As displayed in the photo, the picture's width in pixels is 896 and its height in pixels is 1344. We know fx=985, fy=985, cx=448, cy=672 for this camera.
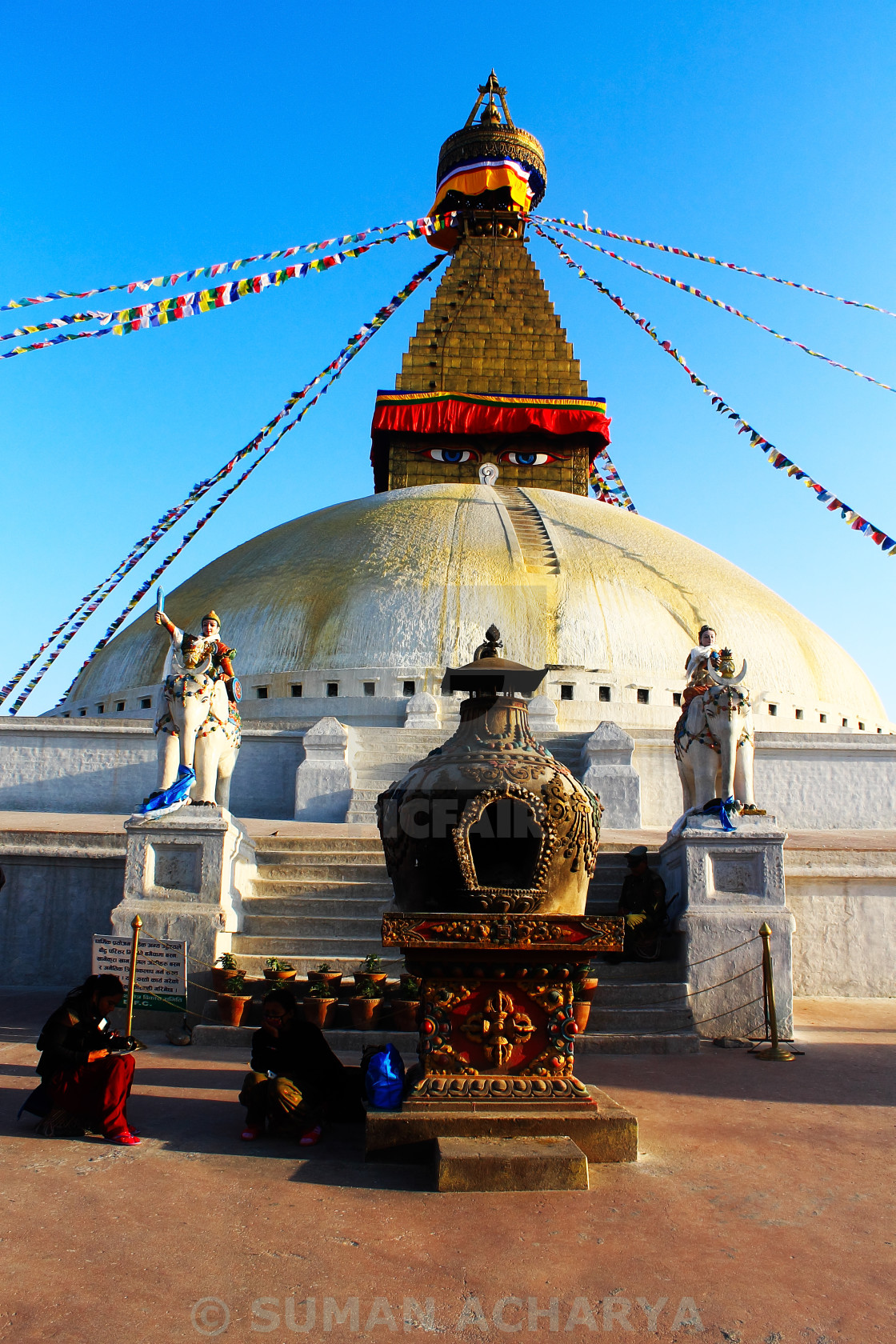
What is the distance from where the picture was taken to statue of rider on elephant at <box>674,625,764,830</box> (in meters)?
8.38

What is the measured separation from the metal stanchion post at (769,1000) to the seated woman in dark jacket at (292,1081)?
3.30 metres

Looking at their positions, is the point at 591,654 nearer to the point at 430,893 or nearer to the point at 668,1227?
the point at 430,893

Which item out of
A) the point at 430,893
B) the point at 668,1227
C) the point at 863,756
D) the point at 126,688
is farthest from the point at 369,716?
the point at 668,1227

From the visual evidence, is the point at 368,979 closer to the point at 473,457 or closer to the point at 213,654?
the point at 213,654

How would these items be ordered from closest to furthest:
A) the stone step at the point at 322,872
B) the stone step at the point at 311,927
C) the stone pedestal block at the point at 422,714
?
the stone step at the point at 311,927 < the stone step at the point at 322,872 < the stone pedestal block at the point at 422,714

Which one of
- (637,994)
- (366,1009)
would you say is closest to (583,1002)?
(637,994)

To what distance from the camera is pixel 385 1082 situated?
4.62 metres

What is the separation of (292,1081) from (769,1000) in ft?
12.6

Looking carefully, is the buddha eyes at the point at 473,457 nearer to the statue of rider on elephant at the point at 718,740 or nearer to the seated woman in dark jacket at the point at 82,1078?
the statue of rider on elephant at the point at 718,740

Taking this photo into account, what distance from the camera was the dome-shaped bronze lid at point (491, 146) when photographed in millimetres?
29109

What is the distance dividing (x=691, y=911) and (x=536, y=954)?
339cm

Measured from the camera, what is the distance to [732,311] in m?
18.8

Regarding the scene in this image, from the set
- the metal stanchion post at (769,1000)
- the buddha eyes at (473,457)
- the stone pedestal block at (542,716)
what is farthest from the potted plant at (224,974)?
the buddha eyes at (473,457)

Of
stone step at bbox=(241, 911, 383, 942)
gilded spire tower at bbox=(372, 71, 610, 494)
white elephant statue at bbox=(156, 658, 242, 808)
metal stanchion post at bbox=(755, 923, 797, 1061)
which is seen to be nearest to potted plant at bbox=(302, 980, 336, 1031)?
stone step at bbox=(241, 911, 383, 942)
